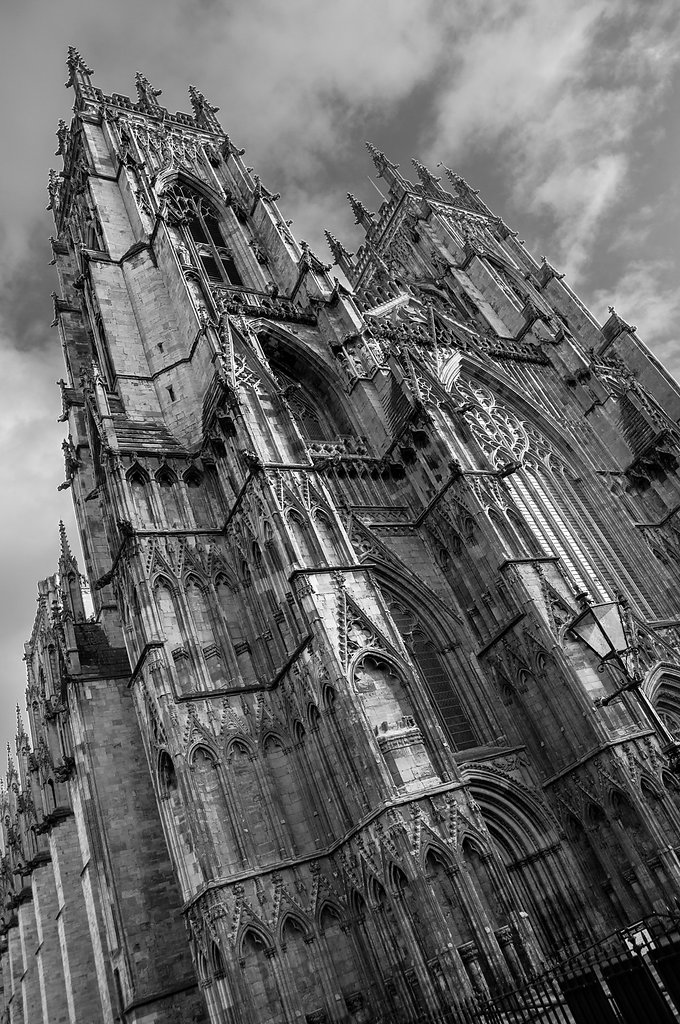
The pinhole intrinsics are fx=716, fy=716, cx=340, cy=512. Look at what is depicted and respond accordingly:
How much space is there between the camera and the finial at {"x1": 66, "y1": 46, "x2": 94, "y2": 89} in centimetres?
3857

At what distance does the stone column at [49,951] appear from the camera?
21531 millimetres

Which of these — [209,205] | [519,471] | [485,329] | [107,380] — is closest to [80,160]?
[209,205]

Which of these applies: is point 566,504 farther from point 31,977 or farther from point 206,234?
point 31,977

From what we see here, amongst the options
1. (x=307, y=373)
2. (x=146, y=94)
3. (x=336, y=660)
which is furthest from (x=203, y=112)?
(x=336, y=660)

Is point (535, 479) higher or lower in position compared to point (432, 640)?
higher

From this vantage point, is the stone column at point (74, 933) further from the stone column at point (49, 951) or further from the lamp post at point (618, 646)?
the lamp post at point (618, 646)

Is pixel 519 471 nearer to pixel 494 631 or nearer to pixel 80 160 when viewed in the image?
pixel 494 631

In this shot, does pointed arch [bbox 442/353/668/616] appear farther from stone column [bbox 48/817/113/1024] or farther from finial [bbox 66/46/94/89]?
finial [bbox 66/46/94/89]

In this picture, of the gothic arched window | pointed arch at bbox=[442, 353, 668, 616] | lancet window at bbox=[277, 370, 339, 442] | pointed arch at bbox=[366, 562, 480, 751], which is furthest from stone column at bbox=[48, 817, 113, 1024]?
the gothic arched window

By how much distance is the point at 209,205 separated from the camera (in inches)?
1341

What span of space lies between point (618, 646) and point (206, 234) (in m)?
24.5

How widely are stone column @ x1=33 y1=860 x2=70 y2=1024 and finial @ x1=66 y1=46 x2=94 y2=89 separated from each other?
1490 inches

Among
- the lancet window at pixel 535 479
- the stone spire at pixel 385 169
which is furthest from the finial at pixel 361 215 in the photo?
the lancet window at pixel 535 479

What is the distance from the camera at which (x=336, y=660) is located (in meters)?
14.1
